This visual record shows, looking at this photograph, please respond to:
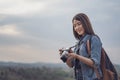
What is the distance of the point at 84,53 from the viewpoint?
594 cm

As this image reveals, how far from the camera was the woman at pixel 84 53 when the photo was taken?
586 cm

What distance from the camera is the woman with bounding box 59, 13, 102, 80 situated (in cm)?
586

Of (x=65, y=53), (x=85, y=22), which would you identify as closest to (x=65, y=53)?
(x=65, y=53)

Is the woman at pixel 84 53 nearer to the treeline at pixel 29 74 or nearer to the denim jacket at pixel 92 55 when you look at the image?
the denim jacket at pixel 92 55

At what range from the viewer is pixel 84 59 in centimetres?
580

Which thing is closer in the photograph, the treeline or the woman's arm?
the woman's arm

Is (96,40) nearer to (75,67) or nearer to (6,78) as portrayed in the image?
(75,67)

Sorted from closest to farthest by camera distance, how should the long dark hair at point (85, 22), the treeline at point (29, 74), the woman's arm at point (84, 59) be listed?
the woman's arm at point (84, 59), the long dark hair at point (85, 22), the treeline at point (29, 74)

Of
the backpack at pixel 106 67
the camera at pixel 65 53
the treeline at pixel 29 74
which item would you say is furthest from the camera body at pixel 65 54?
the treeline at pixel 29 74

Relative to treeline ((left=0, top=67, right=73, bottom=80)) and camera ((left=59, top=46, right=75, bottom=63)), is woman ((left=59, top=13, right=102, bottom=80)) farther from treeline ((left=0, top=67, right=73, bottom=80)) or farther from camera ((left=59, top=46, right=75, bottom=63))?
treeline ((left=0, top=67, right=73, bottom=80))

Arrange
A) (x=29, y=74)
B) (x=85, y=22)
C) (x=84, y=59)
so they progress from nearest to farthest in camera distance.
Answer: (x=84, y=59) → (x=85, y=22) → (x=29, y=74)

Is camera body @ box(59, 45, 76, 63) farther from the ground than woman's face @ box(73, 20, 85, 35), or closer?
closer

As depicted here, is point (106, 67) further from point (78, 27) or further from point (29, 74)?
point (29, 74)

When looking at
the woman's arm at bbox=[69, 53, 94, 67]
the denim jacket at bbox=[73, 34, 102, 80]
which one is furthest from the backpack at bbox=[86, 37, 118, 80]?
the woman's arm at bbox=[69, 53, 94, 67]
